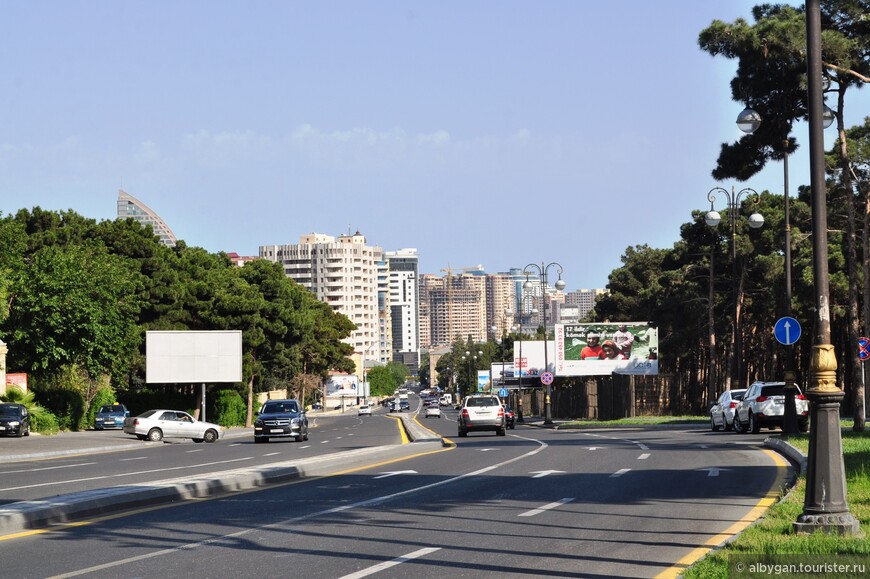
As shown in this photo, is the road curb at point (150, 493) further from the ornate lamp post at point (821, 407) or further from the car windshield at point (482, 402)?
the car windshield at point (482, 402)

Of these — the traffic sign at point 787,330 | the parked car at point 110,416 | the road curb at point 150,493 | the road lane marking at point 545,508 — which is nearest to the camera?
the road curb at point 150,493

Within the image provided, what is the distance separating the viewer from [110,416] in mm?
69000

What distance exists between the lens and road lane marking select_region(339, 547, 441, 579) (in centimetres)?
1017

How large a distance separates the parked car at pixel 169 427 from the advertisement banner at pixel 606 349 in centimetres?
3300

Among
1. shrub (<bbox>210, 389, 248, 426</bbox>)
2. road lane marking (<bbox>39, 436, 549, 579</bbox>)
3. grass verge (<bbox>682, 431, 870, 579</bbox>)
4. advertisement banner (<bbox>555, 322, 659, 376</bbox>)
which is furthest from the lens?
Answer: shrub (<bbox>210, 389, 248, 426</bbox>)

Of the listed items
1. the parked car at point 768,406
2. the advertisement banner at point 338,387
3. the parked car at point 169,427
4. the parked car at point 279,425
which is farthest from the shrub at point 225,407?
the advertisement banner at point 338,387

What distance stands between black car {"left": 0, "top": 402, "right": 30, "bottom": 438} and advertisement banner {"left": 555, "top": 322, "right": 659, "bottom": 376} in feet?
131

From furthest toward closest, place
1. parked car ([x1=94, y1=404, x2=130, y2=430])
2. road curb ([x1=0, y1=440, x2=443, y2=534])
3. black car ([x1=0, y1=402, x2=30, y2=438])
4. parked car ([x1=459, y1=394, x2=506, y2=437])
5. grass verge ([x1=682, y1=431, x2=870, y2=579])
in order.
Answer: parked car ([x1=94, y1=404, x2=130, y2=430]), black car ([x1=0, y1=402, x2=30, y2=438]), parked car ([x1=459, y1=394, x2=506, y2=437]), road curb ([x1=0, y1=440, x2=443, y2=534]), grass verge ([x1=682, y1=431, x2=870, y2=579])

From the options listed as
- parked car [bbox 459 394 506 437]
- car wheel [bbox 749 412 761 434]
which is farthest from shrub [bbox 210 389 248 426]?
car wheel [bbox 749 412 761 434]

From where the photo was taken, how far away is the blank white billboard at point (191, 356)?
235 ft

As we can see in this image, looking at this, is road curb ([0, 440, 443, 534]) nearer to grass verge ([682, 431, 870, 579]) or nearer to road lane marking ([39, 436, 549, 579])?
road lane marking ([39, 436, 549, 579])

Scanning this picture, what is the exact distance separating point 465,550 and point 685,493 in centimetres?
688

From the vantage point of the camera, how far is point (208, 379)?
239ft

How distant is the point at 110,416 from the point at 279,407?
962 inches
